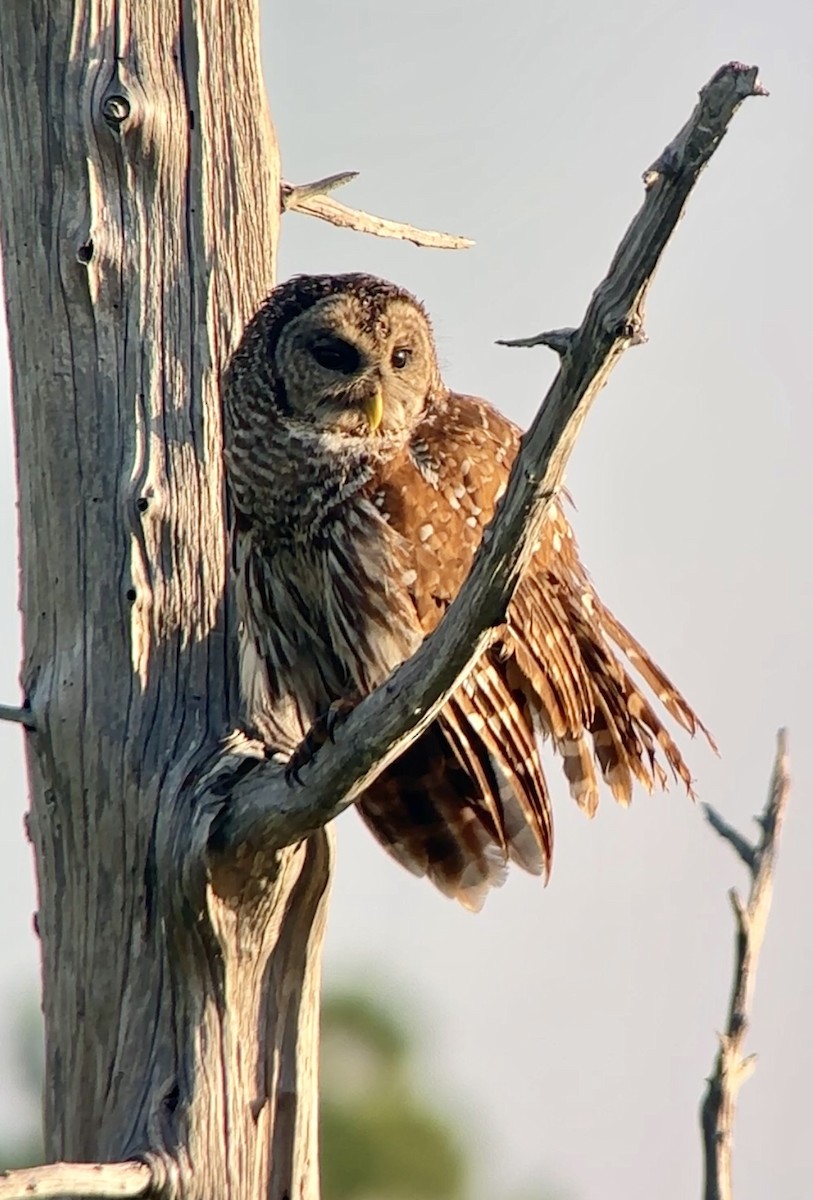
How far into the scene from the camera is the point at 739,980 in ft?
7.60

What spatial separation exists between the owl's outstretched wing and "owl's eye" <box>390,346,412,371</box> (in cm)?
16

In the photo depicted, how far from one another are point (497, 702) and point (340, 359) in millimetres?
1002

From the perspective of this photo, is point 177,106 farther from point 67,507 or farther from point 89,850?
point 89,850

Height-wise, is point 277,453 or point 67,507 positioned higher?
point 277,453

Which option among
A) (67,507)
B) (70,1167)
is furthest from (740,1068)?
(67,507)

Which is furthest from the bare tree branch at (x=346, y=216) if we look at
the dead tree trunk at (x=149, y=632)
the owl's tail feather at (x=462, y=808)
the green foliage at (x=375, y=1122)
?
the green foliage at (x=375, y=1122)

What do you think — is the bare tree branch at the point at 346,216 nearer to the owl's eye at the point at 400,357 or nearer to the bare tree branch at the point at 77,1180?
the owl's eye at the point at 400,357

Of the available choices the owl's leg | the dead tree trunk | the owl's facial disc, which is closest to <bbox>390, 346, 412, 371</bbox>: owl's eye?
the owl's facial disc

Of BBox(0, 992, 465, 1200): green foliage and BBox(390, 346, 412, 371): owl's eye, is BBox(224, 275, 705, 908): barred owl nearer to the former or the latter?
BBox(390, 346, 412, 371): owl's eye

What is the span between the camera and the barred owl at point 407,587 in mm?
4281

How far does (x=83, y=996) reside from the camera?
3488 mm

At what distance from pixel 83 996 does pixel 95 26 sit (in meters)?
2.00

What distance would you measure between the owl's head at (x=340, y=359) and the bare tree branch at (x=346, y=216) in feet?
0.87

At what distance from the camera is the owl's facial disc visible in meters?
4.55
